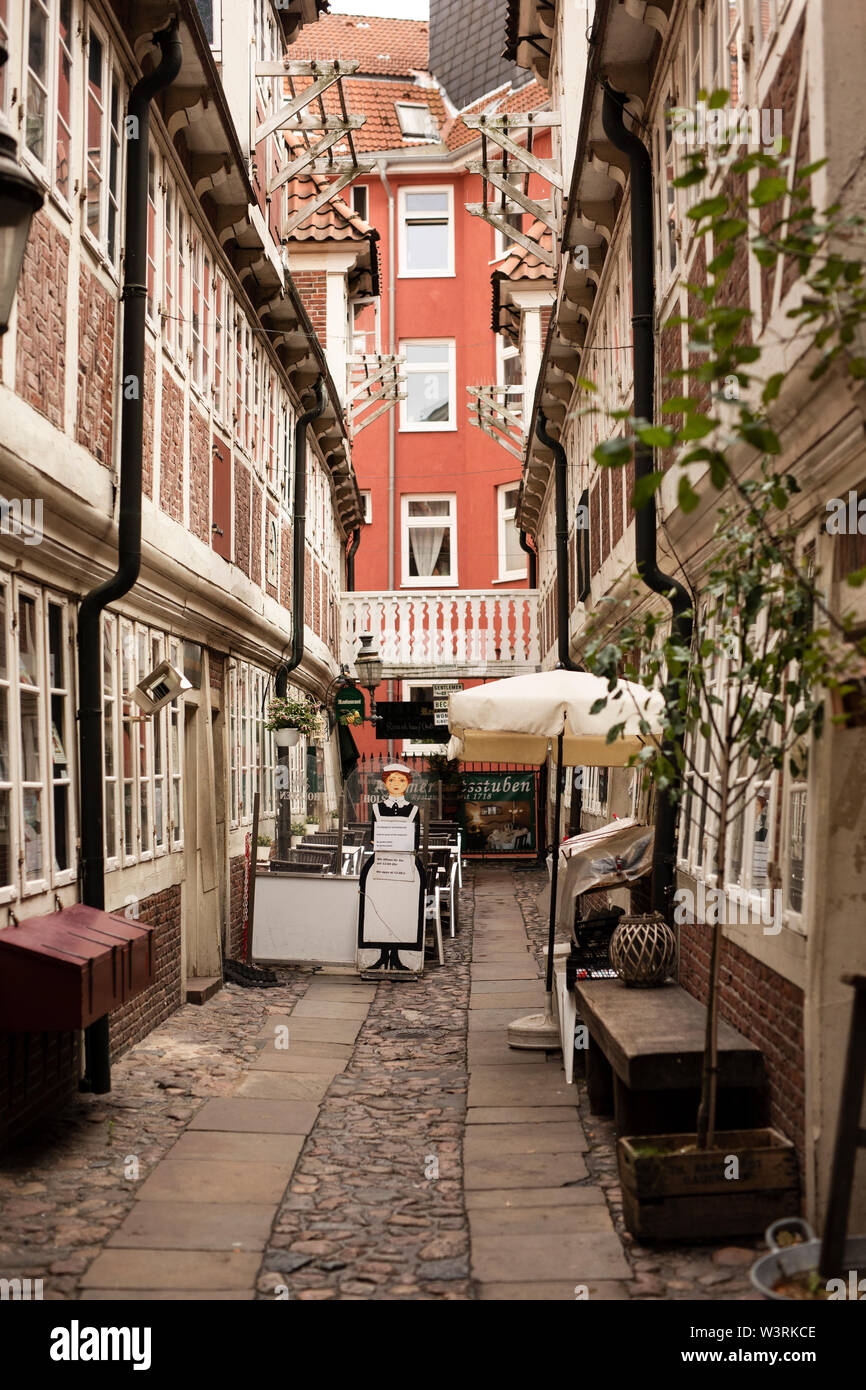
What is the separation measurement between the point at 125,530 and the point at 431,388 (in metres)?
22.1

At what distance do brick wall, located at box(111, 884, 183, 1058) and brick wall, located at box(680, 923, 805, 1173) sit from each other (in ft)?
12.0

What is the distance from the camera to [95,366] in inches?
308

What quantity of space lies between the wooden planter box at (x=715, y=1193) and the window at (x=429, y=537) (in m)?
24.2

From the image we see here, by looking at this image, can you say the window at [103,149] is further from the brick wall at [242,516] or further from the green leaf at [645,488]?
the green leaf at [645,488]

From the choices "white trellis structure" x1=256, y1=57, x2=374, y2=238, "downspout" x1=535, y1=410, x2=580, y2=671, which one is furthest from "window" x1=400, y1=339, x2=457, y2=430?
"white trellis structure" x1=256, y1=57, x2=374, y2=238

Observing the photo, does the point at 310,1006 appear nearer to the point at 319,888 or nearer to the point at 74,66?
the point at 319,888

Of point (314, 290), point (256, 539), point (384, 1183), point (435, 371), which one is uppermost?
point (435, 371)

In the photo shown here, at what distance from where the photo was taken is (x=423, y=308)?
96.0ft

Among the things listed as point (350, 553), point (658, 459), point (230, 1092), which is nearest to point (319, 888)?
point (230, 1092)

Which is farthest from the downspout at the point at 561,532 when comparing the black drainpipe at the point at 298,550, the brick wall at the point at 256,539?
the brick wall at the point at 256,539

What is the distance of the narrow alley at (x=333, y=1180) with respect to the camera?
4891 millimetres

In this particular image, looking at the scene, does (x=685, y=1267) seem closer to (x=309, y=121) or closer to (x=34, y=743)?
(x=34, y=743)

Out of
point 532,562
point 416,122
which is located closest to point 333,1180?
point 532,562

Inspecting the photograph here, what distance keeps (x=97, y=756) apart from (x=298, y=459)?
32.5ft
